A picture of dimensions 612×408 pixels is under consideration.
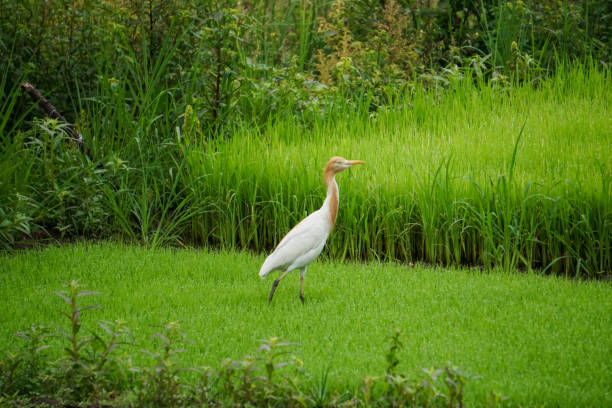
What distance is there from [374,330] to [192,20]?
15.0ft

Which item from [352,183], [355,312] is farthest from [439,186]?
[355,312]

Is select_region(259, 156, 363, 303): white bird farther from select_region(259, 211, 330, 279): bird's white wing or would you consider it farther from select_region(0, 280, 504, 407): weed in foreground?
select_region(0, 280, 504, 407): weed in foreground

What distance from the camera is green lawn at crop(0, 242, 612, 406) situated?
3.51 m

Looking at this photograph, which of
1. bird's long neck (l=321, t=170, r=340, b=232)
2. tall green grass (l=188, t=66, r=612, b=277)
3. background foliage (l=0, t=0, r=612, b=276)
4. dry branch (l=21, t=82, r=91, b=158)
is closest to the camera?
bird's long neck (l=321, t=170, r=340, b=232)

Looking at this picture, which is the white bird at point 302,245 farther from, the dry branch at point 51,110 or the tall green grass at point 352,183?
the dry branch at point 51,110

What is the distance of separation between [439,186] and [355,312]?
162 centimetres

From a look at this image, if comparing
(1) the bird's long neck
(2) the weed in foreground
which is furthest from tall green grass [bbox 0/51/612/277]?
(2) the weed in foreground

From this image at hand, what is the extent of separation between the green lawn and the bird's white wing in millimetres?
307

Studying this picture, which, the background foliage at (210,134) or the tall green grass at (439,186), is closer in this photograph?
the tall green grass at (439,186)

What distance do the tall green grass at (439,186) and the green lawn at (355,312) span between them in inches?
16.3

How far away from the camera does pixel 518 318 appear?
424 centimetres

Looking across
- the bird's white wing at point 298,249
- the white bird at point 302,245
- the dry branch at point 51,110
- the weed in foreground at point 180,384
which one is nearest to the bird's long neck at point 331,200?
the white bird at point 302,245

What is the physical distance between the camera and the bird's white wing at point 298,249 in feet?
14.4

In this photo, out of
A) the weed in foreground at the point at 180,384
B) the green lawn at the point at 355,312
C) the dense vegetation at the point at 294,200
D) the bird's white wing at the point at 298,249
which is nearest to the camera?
the weed in foreground at the point at 180,384
